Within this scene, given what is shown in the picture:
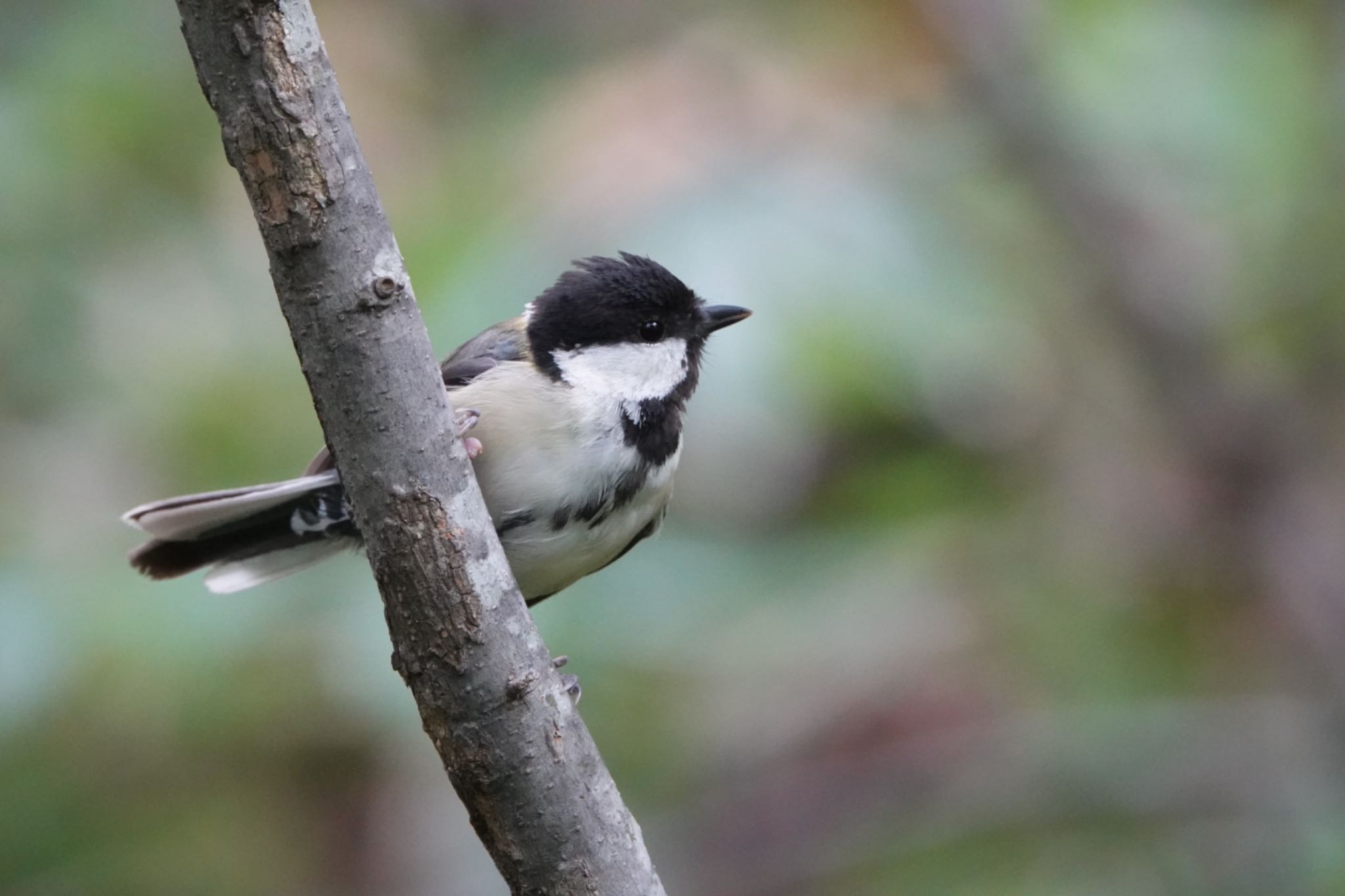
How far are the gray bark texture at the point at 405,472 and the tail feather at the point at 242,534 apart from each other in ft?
3.99

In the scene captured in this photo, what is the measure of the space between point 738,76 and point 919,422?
3.92ft

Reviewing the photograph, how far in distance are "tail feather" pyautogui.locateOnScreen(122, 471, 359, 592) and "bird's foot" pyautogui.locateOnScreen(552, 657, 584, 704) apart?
0.78 m

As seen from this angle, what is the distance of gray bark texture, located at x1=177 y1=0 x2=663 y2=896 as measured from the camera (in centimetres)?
166

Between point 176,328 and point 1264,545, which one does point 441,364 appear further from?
point 1264,545

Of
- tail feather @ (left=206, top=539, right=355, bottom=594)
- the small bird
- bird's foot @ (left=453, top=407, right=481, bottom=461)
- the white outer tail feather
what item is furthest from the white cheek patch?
tail feather @ (left=206, top=539, right=355, bottom=594)

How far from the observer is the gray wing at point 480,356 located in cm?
320

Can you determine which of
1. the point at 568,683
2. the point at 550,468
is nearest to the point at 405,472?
the point at 568,683

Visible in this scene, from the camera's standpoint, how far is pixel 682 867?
4422 mm

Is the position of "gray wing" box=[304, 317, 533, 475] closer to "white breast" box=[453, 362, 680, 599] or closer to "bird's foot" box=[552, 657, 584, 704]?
"white breast" box=[453, 362, 680, 599]

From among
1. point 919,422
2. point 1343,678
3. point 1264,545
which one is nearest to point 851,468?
point 919,422

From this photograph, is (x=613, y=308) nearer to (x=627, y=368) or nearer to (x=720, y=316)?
(x=627, y=368)

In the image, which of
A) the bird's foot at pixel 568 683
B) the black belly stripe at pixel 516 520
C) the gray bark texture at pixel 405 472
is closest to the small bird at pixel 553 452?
the black belly stripe at pixel 516 520

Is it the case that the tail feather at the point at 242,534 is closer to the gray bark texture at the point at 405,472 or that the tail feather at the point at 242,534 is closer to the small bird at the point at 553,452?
the small bird at the point at 553,452

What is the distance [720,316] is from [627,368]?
30cm
